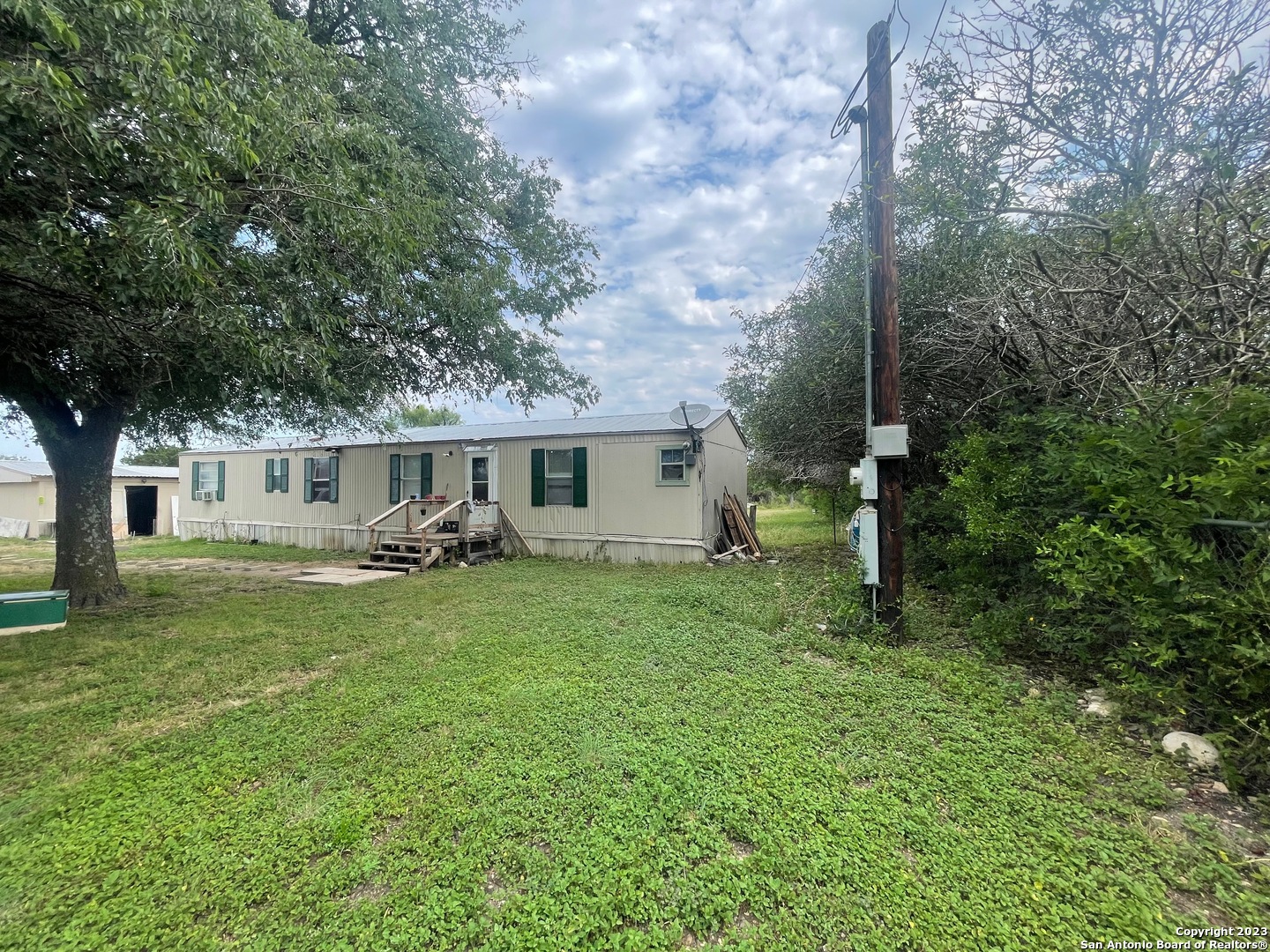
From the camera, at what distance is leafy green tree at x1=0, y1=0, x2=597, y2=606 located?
269cm

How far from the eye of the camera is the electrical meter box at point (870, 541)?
436 centimetres

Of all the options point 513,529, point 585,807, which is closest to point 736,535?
point 513,529

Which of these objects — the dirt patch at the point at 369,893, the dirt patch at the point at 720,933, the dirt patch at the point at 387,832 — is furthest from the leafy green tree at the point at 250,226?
the dirt patch at the point at 720,933

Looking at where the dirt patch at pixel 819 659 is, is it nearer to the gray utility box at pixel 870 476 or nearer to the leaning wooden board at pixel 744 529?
the gray utility box at pixel 870 476

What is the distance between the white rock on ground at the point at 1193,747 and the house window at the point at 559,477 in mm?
8923

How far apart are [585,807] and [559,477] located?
8612 millimetres

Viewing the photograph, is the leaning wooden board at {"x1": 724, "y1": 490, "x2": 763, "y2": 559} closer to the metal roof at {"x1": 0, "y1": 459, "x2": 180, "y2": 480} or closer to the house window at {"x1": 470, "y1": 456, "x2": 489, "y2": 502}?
the house window at {"x1": 470, "y1": 456, "x2": 489, "y2": 502}

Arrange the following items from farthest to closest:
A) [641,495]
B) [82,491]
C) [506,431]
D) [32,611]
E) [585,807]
Result: [506,431] < [641,495] < [82,491] < [32,611] < [585,807]

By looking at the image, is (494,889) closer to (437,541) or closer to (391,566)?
(437,541)

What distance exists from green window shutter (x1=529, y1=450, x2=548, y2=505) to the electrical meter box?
291 inches

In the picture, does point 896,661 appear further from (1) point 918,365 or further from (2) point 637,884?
(1) point 918,365

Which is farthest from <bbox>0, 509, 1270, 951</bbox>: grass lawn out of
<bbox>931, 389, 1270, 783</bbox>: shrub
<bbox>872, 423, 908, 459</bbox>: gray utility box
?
<bbox>872, 423, 908, 459</bbox>: gray utility box

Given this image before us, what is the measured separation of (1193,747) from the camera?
262 cm

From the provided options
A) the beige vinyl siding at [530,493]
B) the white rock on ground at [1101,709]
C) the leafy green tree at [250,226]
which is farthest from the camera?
the beige vinyl siding at [530,493]
